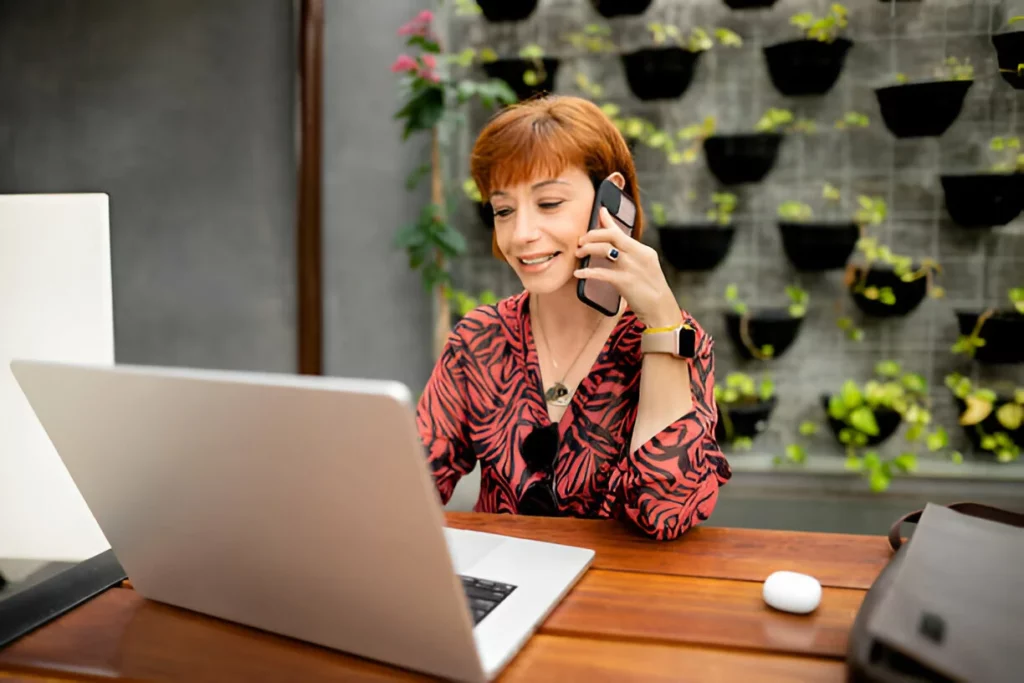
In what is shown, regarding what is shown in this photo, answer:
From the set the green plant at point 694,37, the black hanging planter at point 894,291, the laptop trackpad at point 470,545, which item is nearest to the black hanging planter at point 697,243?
the black hanging planter at point 894,291

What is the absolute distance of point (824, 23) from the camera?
2383 mm

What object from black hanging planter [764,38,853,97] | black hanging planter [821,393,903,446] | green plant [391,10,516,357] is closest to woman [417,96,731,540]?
green plant [391,10,516,357]

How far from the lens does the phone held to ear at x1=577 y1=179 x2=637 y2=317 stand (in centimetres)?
117

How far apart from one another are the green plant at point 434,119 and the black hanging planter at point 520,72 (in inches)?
1.6

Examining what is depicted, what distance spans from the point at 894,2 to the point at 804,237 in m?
0.77

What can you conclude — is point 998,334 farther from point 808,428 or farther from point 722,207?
point 722,207

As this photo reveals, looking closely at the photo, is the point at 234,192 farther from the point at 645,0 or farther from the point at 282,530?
the point at 282,530

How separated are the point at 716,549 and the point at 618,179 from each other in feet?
2.04

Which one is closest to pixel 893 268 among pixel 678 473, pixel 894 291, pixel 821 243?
pixel 894 291

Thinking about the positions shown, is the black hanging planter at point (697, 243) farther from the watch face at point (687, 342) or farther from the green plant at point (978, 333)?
the watch face at point (687, 342)

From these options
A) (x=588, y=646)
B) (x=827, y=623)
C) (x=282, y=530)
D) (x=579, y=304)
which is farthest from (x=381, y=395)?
(x=579, y=304)

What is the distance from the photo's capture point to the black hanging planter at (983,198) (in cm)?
226

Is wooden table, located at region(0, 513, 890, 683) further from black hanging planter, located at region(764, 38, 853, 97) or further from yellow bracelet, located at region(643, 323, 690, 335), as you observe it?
black hanging planter, located at region(764, 38, 853, 97)

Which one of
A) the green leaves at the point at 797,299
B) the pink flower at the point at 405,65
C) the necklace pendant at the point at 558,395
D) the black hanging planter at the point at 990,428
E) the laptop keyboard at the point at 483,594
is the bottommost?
the black hanging planter at the point at 990,428
